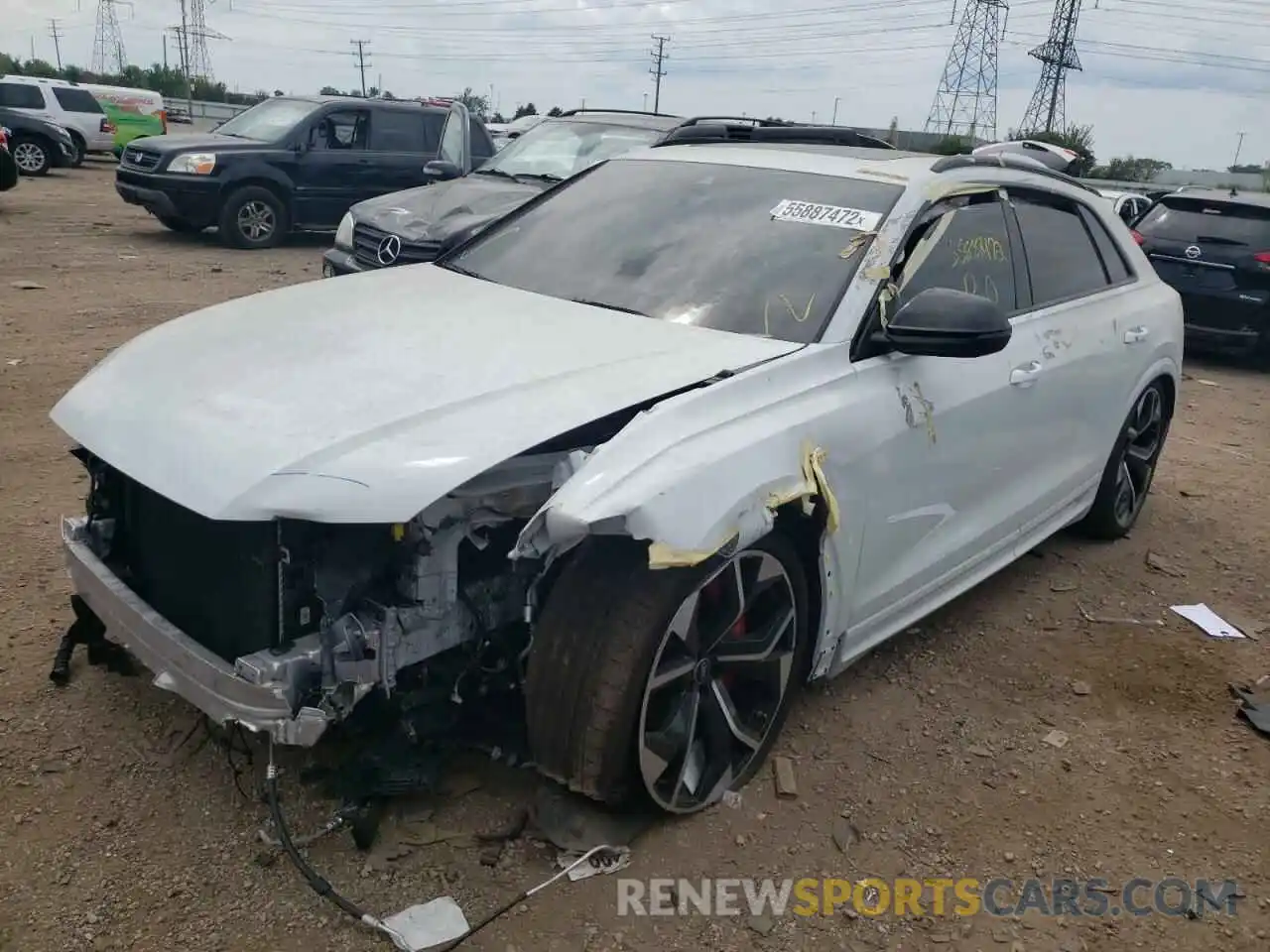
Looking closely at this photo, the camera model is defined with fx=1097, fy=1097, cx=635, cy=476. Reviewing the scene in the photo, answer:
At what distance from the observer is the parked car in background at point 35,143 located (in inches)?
779

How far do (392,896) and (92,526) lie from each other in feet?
4.35

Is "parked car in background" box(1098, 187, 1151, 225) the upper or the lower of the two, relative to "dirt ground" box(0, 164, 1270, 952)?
upper

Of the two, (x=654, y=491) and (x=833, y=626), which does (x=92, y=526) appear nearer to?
(x=654, y=491)

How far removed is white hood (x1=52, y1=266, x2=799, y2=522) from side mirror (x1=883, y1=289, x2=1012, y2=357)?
35 centimetres

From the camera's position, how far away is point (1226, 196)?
33.9 ft

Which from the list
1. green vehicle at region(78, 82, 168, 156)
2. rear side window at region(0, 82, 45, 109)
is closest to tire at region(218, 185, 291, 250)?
→ rear side window at region(0, 82, 45, 109)

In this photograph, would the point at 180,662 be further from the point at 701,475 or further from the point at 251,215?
the point at 251,215

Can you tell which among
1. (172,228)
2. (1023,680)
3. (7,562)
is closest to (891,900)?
(1023,680)

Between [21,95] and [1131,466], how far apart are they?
2254cm

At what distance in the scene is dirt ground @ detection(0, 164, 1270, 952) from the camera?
2.56 meters

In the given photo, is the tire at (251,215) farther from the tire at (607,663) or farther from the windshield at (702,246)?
the tire at (607,663)

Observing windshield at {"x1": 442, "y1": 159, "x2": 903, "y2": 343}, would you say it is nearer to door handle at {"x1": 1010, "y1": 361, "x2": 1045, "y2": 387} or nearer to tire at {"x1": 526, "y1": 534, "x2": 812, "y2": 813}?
door handle at {"x1": 1010, "y1": 361, "x2": 1045, "y2": 387}

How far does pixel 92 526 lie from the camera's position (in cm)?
301

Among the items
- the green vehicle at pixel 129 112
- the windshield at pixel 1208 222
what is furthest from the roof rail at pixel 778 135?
the green vehicle at pixel 129 112
